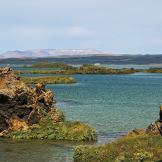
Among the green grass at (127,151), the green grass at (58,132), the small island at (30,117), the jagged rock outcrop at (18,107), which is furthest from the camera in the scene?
the jagged rock outcrop at (18,107)

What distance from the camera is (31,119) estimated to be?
66.8 m

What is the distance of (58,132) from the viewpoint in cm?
6406

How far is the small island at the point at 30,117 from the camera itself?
6372cm

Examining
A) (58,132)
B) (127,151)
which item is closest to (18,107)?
(58,132)

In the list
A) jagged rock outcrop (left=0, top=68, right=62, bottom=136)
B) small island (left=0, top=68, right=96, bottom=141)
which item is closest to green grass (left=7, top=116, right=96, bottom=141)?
small island (left=0, top=68, right=96, bottom=141)

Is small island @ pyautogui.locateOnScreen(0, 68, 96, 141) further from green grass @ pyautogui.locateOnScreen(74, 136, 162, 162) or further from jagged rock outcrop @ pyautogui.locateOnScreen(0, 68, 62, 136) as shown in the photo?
green grass @ pyautogui.locateOnScreen(74, 136, 162, 162)

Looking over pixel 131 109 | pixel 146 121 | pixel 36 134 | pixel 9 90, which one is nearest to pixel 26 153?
pixel 36 134

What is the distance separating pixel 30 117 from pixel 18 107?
6.38 feet

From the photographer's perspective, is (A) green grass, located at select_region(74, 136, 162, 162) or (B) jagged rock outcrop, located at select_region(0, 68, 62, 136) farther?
(B) jagged rock outcrop, located at select_region(0, 68, 62, 136)

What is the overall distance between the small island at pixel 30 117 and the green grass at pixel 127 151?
14.7 meters

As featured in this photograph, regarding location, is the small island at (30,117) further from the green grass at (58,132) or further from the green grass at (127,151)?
the green grass at (127,151)

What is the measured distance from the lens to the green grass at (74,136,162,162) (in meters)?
44.4

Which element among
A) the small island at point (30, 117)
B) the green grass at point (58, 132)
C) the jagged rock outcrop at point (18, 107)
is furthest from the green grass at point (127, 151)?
the jagged rock outcrop at point (18, 107)

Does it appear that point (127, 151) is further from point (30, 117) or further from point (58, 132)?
point (30, 117)
